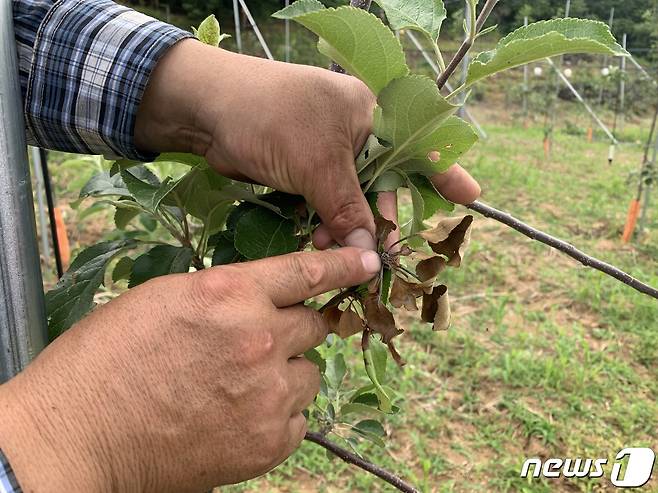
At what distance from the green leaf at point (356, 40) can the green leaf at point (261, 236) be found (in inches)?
8.5

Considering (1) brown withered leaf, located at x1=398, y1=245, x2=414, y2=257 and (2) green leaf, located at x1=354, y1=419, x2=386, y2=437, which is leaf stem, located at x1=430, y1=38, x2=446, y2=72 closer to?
(1) brown withered leaf, located at x1=398, y1=245, x2=414, y2=257

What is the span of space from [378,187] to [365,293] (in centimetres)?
13

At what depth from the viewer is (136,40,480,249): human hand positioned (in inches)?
29.2

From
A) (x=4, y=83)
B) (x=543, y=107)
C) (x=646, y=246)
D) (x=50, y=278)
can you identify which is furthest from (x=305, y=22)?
(x=543, y=107)

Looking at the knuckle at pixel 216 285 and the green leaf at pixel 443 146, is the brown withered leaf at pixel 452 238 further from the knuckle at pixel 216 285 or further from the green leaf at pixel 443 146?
the knuckle at pixel 216 285

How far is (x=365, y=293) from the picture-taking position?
776mm

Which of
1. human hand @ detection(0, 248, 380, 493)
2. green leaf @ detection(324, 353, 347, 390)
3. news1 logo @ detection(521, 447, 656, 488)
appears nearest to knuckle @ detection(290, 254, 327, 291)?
human hand @ detection(0, 248, 380, 493)

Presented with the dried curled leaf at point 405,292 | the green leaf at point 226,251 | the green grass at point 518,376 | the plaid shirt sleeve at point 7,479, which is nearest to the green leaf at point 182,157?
the green leaf at point 226,251

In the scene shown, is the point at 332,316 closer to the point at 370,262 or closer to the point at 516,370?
the point at 370,262

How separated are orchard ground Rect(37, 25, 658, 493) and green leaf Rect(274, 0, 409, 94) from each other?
93 centimetres

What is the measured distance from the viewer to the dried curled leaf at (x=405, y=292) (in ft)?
2.39

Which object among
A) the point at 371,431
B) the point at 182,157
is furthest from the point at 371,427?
the point at 182,157

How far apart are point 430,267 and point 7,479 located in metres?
0.46

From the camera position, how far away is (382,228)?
77cm
